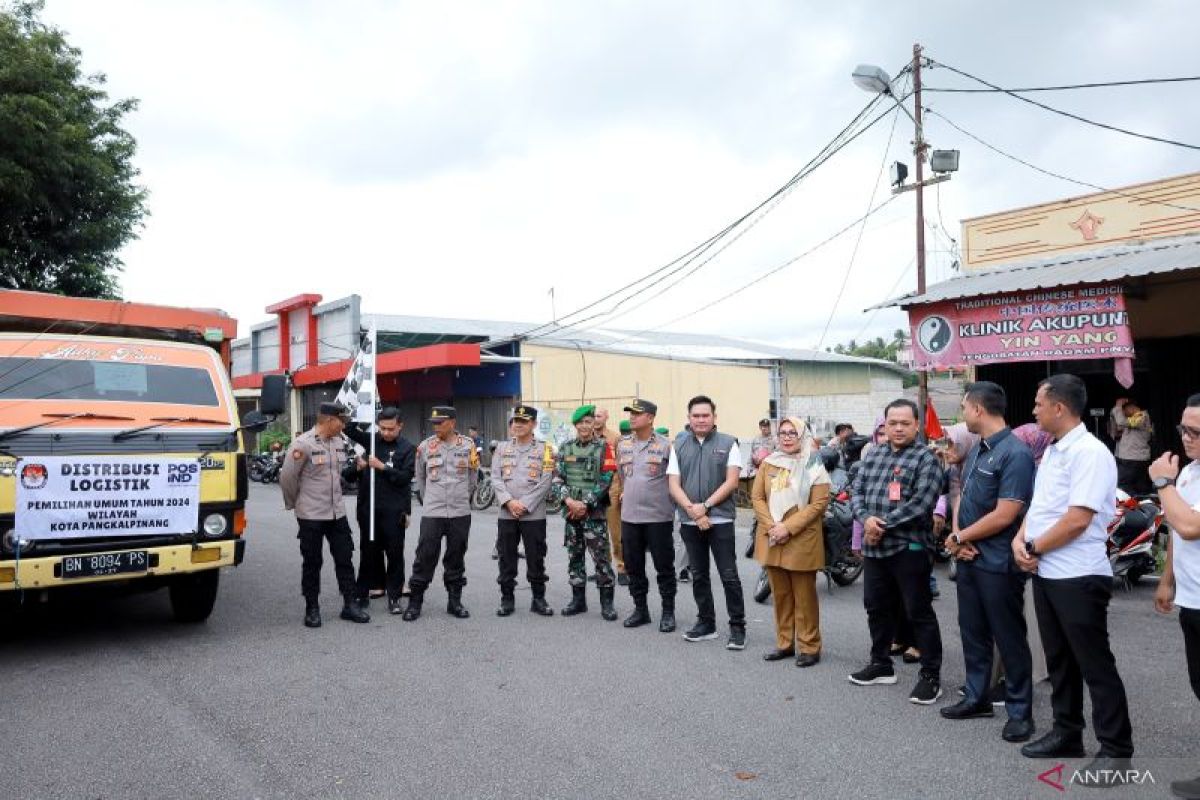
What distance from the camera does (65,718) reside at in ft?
14.8

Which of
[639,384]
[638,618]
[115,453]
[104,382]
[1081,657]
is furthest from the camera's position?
[639,384]

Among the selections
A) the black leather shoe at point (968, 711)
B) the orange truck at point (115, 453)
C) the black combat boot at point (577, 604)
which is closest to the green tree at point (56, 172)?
the orange truck at point (115, 453)

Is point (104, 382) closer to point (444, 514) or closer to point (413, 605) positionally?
point (444, 514)

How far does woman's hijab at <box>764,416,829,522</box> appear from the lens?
18.2 feet

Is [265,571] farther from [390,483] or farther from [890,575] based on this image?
[890,575]

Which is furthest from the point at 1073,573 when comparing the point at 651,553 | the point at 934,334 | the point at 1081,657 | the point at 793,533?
the point at 934,334

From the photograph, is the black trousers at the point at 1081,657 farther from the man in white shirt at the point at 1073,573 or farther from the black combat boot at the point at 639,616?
the black combat boot at the point at 639,616

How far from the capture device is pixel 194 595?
21.2 ft

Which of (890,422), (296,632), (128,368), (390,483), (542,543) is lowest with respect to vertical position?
(296,632)

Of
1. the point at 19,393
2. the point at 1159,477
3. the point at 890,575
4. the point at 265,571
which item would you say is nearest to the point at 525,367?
the point at 265,571

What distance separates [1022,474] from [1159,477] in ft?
2.17

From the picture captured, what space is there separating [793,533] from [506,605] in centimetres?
267

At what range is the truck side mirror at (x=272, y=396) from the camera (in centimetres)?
688

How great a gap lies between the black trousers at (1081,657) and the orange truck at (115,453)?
5289 mm
